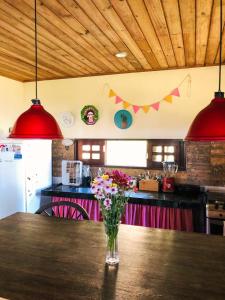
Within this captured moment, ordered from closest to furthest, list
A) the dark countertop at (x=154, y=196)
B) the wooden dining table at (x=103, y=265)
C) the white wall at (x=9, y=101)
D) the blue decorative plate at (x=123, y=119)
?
the wooden dining table at (x=103, y=265) → the dark countertop at (x=154, y=196) → the blue decorative plate at (x=123, y=119) → the white wall at (x=9, y=101)

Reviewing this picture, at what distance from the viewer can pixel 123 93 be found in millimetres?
3656

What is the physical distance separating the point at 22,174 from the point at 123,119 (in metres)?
1.56

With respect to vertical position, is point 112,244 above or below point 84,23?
below

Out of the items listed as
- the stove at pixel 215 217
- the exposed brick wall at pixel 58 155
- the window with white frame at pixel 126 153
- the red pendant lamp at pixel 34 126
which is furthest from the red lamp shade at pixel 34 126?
the exposed brick wall at pixel 58 155

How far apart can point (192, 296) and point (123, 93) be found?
2947 millimetres

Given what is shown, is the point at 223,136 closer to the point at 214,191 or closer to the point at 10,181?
the point at 214,191

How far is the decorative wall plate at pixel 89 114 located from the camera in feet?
12.4

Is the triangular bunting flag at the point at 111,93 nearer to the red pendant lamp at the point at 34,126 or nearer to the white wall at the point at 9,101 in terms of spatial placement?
the white wall at the point at 9,101

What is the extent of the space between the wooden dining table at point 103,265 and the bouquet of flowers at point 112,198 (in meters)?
0.11

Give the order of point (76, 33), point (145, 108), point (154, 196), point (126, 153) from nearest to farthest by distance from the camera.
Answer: point (76, 33)
point (154, 196)
point (145, 108)
point (126, 153)

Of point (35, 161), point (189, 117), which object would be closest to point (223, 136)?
point (189, 117)

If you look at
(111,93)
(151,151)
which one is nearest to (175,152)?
(151,151)

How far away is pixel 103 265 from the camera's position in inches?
53.4

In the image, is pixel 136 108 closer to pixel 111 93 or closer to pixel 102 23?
pixel 111 93
